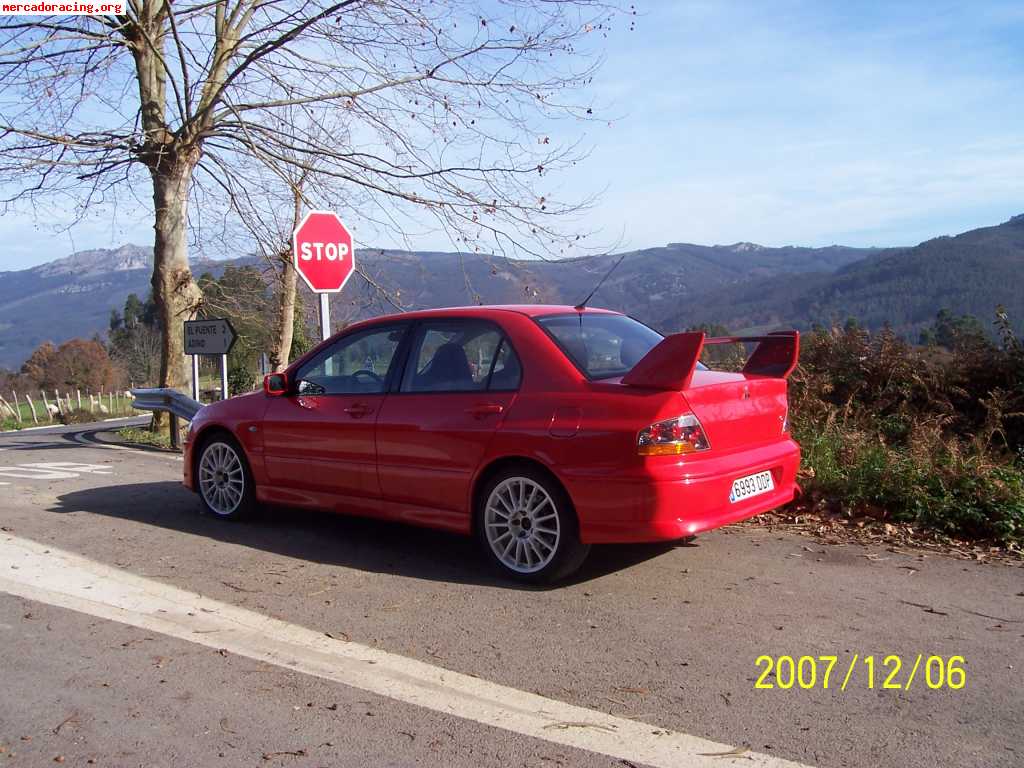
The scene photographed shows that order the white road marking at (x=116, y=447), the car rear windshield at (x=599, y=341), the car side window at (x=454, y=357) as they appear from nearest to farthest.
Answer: the car rear windshield at (x=599, y=341) < the car side window at (x=454, y=357) < the white road marking at (x=116, y=447)

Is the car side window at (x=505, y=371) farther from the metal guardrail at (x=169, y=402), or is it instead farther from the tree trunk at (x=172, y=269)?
the tree trunk at (x=172, y=269)

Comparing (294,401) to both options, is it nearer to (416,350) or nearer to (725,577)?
(416,350)

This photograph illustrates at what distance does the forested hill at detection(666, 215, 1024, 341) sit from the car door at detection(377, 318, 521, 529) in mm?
5774

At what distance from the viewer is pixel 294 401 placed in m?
6.67

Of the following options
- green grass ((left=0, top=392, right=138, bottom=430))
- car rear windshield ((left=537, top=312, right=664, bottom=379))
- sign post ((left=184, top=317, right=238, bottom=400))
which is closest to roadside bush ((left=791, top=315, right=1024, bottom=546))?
car rear windshield ((left=537, top=312, right=664, bottom=379))

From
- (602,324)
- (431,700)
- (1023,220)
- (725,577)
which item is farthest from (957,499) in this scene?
(1023,220)

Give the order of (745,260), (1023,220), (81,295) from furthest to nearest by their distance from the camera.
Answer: (81,295) → (745,260) → (1023,220)

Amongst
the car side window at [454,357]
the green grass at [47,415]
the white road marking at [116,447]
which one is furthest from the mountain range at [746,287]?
the green grass at [47,415]

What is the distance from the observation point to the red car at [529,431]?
492 centimetres

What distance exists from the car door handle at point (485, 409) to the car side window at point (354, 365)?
887 mm

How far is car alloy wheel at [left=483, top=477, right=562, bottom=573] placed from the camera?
520cm

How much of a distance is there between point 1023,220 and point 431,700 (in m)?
29.5

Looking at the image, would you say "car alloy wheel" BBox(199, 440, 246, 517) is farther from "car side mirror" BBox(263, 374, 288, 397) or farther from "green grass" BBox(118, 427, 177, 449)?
"green grass" BBox(118, 427, 177, 449)

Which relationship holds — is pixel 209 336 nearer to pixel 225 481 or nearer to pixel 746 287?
pixel 225 481
